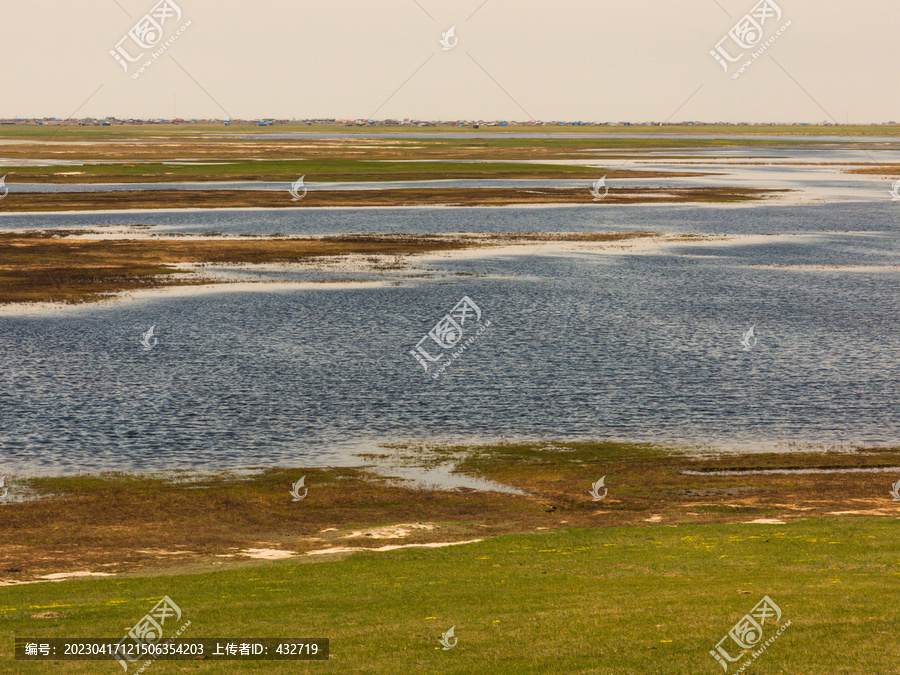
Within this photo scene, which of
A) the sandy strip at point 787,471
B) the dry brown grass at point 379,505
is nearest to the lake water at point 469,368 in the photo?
the dry brown grass at point 379,505

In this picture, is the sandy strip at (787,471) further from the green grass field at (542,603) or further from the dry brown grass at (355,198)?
the dry brown grass at (355,198)

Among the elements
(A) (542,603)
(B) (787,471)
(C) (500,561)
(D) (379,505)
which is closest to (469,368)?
(D) (379,505)

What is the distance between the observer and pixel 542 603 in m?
20.7

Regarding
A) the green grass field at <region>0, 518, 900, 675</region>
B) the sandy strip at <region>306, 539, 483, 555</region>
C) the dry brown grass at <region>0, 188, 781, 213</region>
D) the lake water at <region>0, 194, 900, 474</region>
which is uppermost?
the dry brown grass at <region>0, 188, 781, 213</region>

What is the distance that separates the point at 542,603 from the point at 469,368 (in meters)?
29.4

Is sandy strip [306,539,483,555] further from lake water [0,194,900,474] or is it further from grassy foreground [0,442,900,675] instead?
lake water [0,194,900,474]

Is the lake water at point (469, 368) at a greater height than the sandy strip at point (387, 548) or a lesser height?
greater

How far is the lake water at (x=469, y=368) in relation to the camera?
38875mm

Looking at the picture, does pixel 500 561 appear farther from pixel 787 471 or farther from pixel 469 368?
pixel 469 368

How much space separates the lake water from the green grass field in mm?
11954

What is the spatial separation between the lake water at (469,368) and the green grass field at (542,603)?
1195 cm

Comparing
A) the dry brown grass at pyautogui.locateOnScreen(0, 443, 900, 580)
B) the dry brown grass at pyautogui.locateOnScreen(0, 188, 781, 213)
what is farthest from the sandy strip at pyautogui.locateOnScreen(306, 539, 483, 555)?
the dry brown grass at pyautogui.locateOnScreen(0, 188, 781, 213)

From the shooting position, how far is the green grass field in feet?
56.6

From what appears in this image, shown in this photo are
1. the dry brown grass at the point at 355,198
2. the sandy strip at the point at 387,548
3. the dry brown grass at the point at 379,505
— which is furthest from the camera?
the dry brown grass at the point at 355,198
